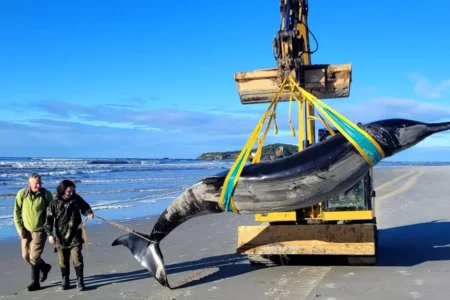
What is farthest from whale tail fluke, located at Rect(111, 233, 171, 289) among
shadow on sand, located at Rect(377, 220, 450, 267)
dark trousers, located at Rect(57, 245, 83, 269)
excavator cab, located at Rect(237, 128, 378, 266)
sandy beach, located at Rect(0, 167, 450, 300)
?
shadow on sand, located at Rect(377, 220, 450, 267)

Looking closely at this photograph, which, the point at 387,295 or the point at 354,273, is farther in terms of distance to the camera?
the point at 354,273

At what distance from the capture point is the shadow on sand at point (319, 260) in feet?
27.8

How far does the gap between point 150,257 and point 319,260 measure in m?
3.18

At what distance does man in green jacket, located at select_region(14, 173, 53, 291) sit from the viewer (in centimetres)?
802

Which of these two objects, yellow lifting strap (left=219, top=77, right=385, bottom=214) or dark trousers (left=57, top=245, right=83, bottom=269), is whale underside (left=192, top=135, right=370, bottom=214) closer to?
yellow lifting strap (left=219, top=77, right=385, bottom=214)

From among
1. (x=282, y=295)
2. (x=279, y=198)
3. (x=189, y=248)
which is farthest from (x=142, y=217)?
(x=279, y=198)

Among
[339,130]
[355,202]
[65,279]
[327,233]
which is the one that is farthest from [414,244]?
[65,279]

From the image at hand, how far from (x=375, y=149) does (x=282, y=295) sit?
96.2 inches

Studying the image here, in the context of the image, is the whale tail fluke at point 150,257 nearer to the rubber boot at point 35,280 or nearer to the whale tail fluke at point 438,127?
the rubber boot at point 35,280

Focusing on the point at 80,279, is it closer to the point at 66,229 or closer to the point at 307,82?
the point at 66,229

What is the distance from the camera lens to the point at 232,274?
28.1 ft

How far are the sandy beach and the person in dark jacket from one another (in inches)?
13.7

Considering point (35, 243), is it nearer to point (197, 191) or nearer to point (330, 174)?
point (197, 191)

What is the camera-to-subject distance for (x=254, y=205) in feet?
20.6
